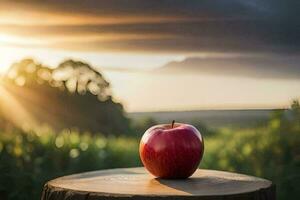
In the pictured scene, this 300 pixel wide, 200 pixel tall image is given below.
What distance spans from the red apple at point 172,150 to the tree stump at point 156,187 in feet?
0.18

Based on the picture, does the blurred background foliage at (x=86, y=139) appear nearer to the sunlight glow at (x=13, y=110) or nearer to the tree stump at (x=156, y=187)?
the sunlight glow at (x=13, y=110)

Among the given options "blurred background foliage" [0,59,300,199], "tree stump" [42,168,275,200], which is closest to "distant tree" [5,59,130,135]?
"blurred background foliage" [0,59,300,199]

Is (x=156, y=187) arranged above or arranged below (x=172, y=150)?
below

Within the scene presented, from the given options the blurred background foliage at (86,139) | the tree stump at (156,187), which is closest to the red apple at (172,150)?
the tree stump at (156,187)

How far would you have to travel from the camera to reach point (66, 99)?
648cm

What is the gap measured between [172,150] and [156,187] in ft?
0.79

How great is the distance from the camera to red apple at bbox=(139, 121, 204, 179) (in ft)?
12.3

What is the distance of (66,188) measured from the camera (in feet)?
11.8

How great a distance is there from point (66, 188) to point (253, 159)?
2.87 m

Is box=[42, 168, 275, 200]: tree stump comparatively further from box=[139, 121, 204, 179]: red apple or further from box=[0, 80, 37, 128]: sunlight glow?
box=[0, 80, 37, 128]: sunlight glow

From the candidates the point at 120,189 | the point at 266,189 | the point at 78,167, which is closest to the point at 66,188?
the point at 120,189

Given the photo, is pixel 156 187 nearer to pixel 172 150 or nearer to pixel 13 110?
pixel 172 150

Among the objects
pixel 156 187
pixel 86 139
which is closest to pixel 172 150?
pixel 156 187

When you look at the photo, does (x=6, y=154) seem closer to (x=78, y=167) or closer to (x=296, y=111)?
(x=78, y=167)
